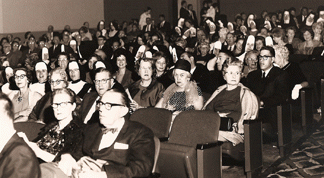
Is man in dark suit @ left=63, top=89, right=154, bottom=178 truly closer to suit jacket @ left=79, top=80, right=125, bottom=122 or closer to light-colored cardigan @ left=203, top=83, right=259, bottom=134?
light-colored cardigan @ left=203, top=83, right=259, bottom=134

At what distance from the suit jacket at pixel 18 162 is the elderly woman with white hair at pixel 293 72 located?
5.27 m

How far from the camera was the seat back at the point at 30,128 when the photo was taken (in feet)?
13.6

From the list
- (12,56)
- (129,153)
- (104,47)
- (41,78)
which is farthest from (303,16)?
(129,153)

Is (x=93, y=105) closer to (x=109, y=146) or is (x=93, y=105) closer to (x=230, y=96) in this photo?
(x=230, y=96)

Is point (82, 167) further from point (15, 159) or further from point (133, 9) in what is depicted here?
point (133, 9)

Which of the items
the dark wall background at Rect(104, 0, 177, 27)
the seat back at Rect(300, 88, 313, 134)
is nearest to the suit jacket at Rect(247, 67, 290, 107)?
the seat back at Rect(300, 88, 313, 134)

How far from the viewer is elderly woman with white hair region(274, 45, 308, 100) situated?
274 inches

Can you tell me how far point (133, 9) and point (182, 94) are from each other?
15322 millimetres

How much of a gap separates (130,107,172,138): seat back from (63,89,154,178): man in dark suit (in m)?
1.27

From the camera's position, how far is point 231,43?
35.7 feet

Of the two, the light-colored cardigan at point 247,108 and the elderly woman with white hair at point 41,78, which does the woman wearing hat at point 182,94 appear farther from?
the elderly woman with white hair at point 41,78

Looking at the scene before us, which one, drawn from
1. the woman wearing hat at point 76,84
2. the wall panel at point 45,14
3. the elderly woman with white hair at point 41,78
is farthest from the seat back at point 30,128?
the wall panel at point 45,14

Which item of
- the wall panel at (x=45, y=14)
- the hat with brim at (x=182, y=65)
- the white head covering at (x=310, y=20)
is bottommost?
the hat with brim at (x=182, y=65)

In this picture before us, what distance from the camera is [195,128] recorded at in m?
4.53
